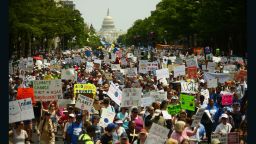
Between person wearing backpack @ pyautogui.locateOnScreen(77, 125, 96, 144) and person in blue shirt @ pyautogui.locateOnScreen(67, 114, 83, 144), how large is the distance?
1.09 metres

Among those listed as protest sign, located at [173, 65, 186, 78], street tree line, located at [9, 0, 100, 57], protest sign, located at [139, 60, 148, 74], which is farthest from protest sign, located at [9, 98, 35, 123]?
street tree line, located at [9, 0, 100, 57]

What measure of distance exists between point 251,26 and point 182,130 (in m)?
4.16

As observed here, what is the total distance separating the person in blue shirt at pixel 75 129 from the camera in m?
14.8

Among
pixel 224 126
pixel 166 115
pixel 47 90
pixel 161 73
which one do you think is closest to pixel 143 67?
pixel 161 73

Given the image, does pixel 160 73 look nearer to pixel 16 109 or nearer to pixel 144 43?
pixel 16 109

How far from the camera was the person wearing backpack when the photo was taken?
13117 millimetres

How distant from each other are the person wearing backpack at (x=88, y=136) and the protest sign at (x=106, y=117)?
2.10 meters

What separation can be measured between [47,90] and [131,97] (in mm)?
2131

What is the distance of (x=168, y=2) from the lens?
121m

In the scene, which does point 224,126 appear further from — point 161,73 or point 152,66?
point 152,66

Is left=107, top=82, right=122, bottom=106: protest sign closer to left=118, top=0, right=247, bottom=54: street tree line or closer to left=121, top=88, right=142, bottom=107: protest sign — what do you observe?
left=121, top=88, right=142, bottom=107: protest sign

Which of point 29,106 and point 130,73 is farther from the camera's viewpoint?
point 130,73

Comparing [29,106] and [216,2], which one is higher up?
[216,2]

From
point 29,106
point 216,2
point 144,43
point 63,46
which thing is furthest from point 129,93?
point 144,43
